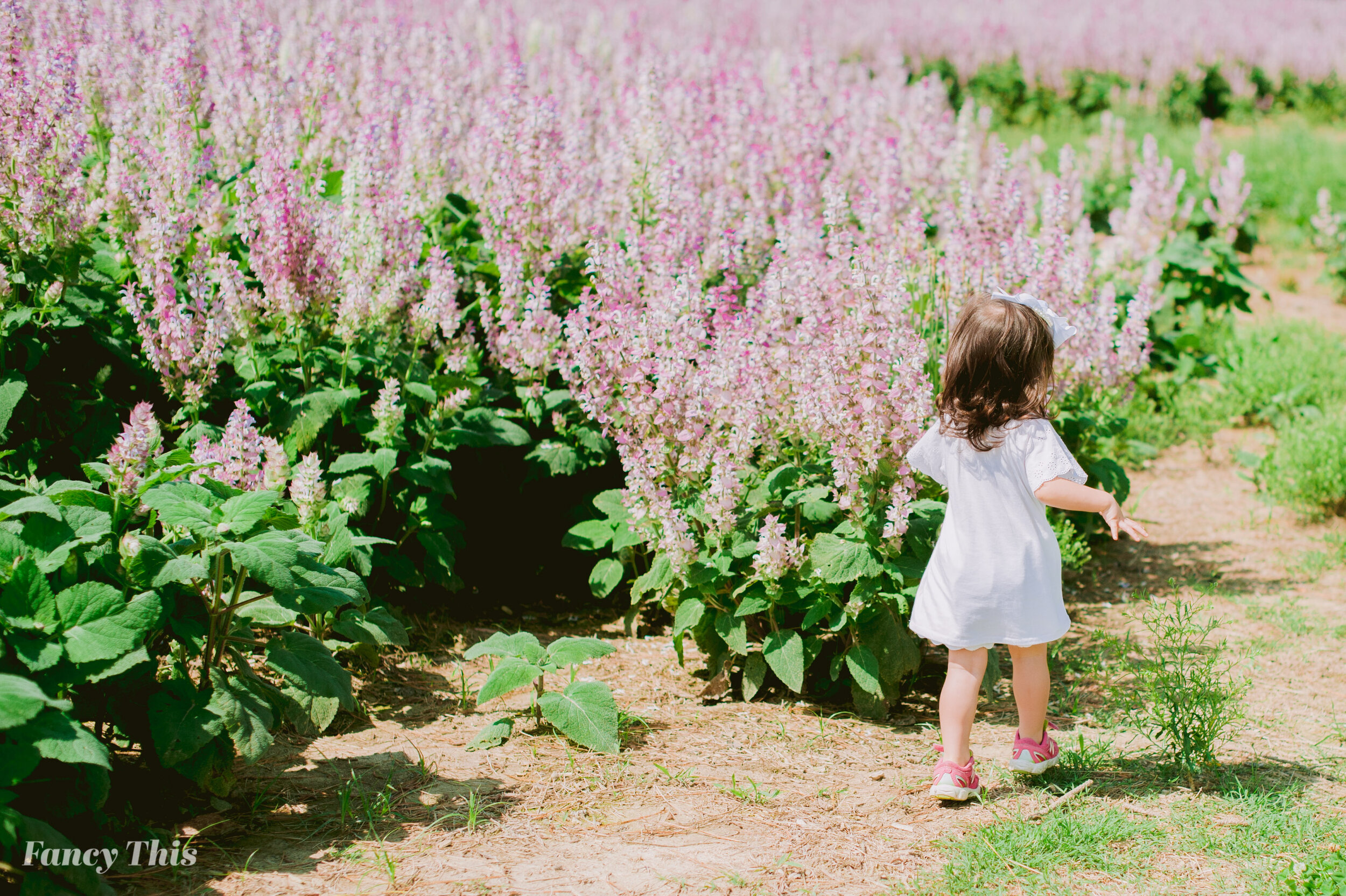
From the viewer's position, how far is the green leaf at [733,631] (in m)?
3.55

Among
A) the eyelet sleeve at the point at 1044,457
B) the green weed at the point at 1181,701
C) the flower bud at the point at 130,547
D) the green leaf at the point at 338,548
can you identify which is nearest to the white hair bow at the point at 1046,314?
the eyelet sleeve at the point at 1044,457

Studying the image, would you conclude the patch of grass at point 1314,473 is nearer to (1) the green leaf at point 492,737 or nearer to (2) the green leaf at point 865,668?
(2) the green leaf at point 865,668

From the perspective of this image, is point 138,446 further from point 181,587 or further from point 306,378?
point 306,378

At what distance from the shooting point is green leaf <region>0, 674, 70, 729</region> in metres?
2.09

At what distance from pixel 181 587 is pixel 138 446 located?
0.35m

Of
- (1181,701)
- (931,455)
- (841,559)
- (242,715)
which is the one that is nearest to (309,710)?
(242,715)

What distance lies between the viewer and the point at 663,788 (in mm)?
3105

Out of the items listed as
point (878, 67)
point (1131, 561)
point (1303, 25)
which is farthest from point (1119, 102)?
point (1131, 561)

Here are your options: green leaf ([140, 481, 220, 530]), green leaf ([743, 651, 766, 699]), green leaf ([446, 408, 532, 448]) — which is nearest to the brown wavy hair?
green leaf ([743, 651, 766, 699])

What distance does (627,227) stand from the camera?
4961mm

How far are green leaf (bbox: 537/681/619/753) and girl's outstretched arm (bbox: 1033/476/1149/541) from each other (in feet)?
4.32

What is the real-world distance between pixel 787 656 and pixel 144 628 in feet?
6.01

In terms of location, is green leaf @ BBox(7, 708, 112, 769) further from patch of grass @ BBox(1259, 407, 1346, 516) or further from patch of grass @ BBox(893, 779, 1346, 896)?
patch of grass @ BBox(1259, 407, 1346, 516)

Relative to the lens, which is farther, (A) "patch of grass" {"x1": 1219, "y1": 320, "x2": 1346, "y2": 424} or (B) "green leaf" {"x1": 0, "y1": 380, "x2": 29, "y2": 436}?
(A) "patch of grass" {"x1": 1219, "y1": 320, "x2": 1346, "y2": 424}
